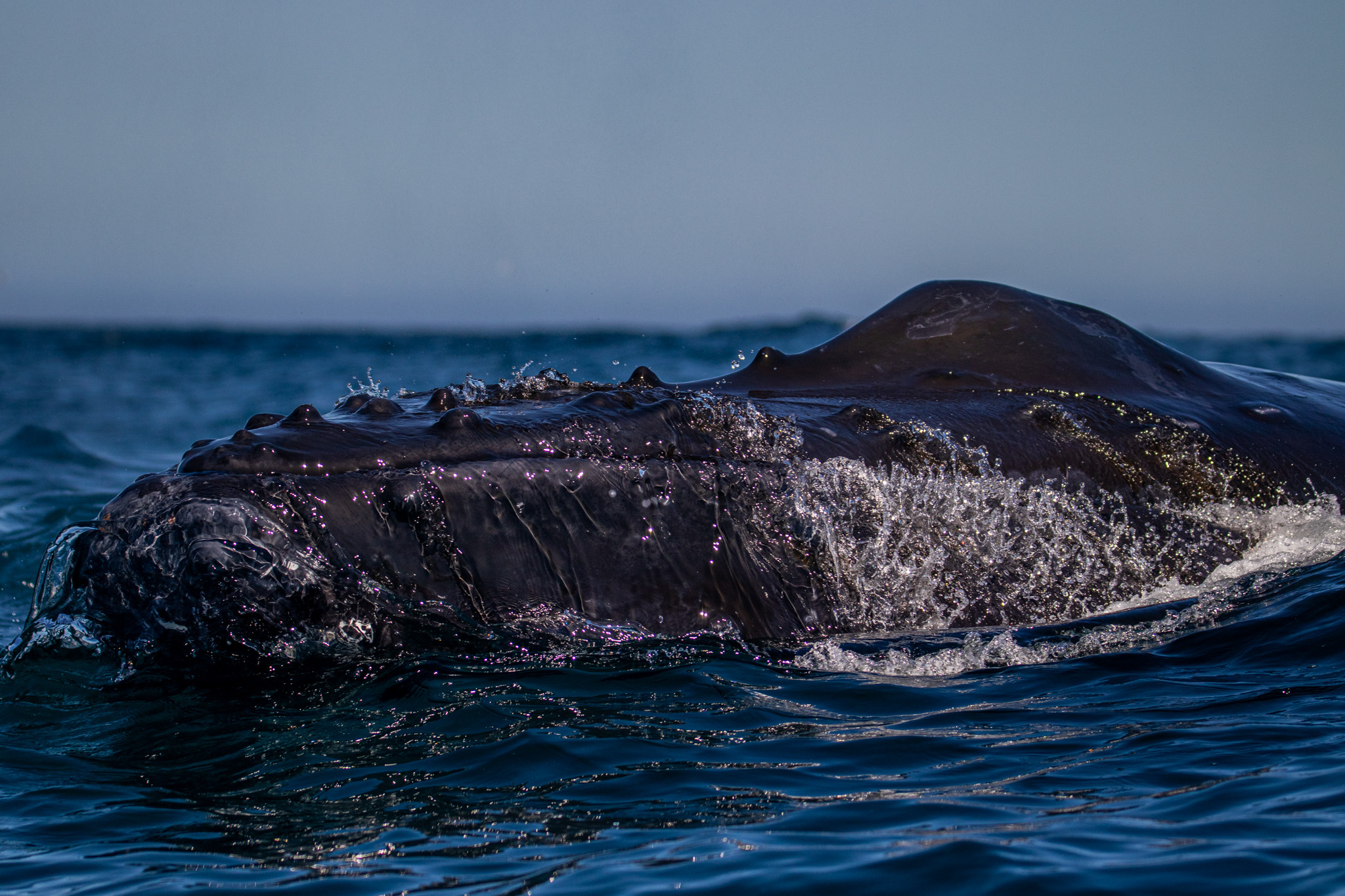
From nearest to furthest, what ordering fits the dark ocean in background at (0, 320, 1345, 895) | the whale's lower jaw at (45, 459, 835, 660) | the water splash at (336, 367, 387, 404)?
the dark ocean in background at (0, 320, 1345, 895), the whale's lower jaw at (45, 459, 835, 660), the water splash at (336, 367, 387, 404)

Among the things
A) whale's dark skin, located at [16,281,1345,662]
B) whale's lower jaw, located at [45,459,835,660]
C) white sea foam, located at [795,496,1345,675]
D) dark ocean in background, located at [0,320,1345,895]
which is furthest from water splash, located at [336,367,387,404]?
white sea foam, located at [795,496,1345,675]

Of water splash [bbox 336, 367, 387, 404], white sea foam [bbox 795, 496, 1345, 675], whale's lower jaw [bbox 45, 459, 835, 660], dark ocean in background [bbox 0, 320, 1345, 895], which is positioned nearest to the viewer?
dark ocean in background [bbox 0, 320, 1345, 895]

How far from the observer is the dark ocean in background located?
3076mm

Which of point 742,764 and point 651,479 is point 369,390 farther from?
point 742,764

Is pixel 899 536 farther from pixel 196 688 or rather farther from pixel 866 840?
pixel 196 688

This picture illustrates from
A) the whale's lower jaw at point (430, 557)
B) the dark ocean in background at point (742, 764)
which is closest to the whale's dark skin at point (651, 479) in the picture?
the whale's lower jaw at point (430, 557)

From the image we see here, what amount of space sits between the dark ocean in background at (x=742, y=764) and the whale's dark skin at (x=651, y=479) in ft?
0.69

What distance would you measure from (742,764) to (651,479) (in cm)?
111

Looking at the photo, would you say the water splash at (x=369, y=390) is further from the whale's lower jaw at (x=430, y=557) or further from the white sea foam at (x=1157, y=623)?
the white sea foam at (x=1157, y=623)

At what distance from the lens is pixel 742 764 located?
3773mm

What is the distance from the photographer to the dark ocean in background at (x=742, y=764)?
3.08 m

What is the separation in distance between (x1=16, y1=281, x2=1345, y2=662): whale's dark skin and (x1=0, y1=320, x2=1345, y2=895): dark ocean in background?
21 centimetres

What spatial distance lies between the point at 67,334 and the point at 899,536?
5600 cm

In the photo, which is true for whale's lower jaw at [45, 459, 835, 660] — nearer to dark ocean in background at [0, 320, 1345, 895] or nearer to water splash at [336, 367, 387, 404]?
dark ocean in background at [0, 320, 1345, 895]
